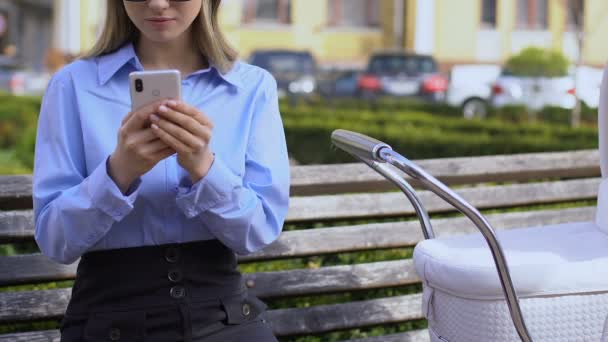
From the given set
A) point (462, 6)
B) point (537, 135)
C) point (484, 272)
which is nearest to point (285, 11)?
point (462, 6)

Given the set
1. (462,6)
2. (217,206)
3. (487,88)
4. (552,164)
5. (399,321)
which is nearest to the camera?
(217,206)

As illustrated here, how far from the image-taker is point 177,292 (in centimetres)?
195

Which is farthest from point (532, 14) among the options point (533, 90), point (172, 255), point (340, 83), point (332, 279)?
point (172, 255)

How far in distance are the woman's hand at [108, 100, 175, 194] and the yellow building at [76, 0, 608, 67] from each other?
1056 inches

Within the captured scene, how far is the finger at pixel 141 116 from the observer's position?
1.70 metres

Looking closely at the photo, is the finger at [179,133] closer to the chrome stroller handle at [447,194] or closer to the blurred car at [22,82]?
the chrome stroller handle at [447,194]

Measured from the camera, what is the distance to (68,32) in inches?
1080

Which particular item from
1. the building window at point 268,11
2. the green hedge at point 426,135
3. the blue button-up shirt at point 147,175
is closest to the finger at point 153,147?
the blue button-up shirt at point 147,175

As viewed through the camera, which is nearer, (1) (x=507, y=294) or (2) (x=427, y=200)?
(1) (x=507, y=294)

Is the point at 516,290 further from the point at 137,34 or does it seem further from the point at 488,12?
the point at 488,12

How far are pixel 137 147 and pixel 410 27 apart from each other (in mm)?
28139

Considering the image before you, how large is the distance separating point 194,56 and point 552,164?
2111 millimetres

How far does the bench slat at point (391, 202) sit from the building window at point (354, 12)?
2678cm

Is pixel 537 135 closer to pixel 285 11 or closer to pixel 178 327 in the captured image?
pixel 178 327
